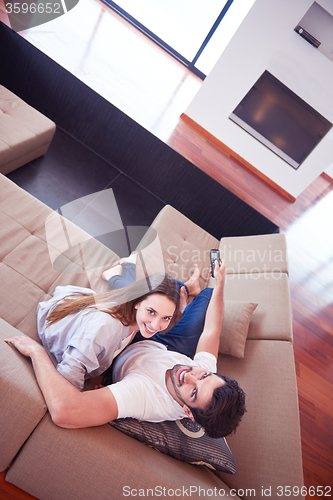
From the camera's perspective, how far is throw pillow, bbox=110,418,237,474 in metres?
1.11

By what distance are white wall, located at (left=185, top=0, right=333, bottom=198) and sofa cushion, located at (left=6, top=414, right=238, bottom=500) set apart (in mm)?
3806

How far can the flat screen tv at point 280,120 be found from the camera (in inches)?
141

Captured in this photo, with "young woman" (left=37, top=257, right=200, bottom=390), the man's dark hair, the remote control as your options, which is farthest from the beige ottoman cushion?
the man's dark hair

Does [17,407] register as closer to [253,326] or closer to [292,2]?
[253,326]

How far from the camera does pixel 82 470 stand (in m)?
0.96

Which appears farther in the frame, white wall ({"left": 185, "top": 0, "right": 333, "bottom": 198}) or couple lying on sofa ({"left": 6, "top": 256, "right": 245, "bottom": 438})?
white wall ({"left": 185, "top": 0, "right": 333, "bottom": 198})

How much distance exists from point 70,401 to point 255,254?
5.53ft

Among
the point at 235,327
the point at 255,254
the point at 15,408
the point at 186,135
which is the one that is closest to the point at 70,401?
the point at 15,408

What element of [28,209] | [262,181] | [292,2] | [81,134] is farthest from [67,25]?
[28,209]

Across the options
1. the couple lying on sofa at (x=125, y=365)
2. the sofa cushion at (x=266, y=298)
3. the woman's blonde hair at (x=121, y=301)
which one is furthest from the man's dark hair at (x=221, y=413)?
the sofa cushion at (x=266, y=298)

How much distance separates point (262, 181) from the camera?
13.8 feet

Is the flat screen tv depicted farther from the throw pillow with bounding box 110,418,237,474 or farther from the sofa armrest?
the sofa armrest

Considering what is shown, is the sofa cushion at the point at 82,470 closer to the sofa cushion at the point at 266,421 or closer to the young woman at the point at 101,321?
the young woman at the point at 101,321

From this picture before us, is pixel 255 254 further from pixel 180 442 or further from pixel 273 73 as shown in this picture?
pixel 273 73
